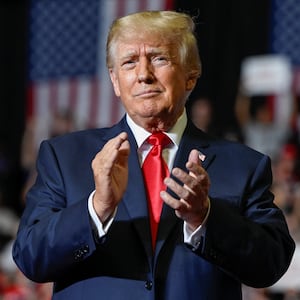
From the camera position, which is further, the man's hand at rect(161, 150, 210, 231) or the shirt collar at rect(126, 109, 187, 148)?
the shirt collar at rect(126, 109, 187, 148)

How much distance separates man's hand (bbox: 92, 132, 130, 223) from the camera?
89.7 inches

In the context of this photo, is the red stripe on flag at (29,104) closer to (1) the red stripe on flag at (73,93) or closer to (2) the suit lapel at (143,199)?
(1) the red stripe on flag at (73,93)

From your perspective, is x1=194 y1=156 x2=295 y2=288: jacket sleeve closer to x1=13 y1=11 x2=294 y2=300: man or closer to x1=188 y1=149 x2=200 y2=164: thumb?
x1=13 y1=11 x2=294 y2=300: man

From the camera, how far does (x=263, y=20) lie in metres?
7.27

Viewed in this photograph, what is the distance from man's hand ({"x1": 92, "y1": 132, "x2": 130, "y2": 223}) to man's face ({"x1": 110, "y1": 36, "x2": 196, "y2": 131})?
19 cm

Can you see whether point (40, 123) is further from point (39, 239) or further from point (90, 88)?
point (39, 239)

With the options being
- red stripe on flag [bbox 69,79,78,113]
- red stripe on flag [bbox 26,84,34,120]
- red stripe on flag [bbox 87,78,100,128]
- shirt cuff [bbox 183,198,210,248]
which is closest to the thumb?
shirt cuff [bbox 183,198,210,248]

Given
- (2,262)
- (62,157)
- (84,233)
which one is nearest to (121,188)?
(84,233)

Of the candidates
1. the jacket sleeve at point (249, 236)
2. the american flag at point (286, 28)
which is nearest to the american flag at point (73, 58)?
the american flag at point (286, 28)

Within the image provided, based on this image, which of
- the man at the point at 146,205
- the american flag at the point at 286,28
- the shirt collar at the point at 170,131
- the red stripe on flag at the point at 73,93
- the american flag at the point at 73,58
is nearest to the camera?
the man at the point at 146,205

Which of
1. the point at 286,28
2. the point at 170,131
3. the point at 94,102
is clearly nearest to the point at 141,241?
the point at 170,131

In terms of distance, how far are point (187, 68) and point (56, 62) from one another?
5870mm

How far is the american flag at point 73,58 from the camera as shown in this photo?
790cm

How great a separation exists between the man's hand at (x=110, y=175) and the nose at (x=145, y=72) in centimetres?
20
